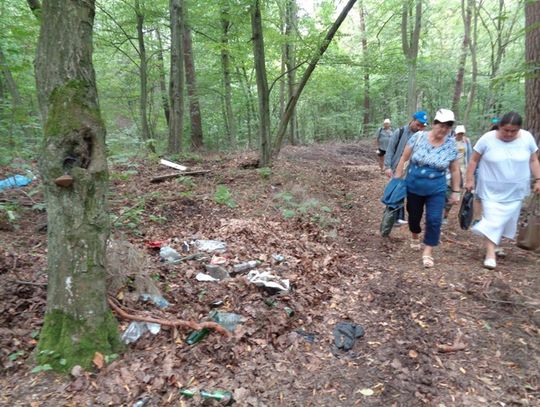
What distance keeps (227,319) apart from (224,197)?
3843mm

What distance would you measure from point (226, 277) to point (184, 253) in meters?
0.83

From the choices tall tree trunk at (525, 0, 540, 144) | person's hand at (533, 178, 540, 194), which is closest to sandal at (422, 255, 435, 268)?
person's hand at (533, 178, 540, 194)

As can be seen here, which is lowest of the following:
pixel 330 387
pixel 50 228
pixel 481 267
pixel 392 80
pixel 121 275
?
pixel 330 387

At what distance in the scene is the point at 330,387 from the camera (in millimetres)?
2631

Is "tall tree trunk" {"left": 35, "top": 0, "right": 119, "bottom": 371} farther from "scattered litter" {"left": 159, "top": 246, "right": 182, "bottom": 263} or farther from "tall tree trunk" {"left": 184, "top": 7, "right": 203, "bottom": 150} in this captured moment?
"tall tree trunk" {"left": 184, "top": 7, "right": 203, "bottom": 150}

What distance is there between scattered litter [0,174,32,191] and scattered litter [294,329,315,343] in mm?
5743

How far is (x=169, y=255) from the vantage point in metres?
4.25

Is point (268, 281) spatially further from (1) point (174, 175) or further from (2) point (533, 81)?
(2) point (533, 81)

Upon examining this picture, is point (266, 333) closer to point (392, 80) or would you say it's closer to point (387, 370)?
point (387, 370)

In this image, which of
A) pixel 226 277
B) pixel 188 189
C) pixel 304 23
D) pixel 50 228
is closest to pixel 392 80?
pixel 304 23

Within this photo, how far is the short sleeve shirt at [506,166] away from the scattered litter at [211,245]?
3571 millimetres

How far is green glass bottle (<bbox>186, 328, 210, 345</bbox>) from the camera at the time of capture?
2.90 meters

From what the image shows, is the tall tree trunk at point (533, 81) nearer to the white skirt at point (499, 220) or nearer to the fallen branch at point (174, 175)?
the white skirt at point (499, 220)

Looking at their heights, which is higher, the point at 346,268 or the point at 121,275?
the point at 121,275
